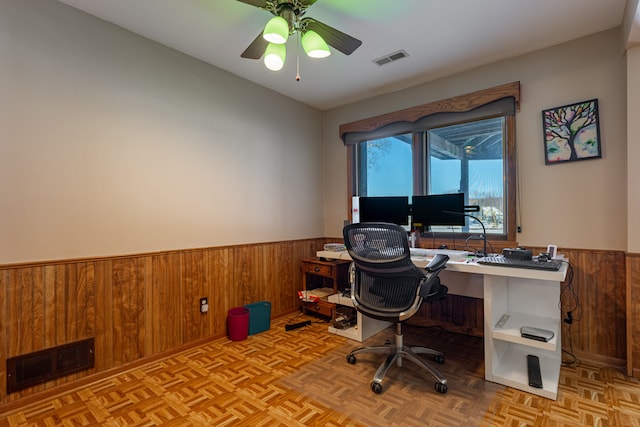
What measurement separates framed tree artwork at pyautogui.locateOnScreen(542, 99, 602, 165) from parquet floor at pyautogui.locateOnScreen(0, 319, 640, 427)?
1645 millimetres

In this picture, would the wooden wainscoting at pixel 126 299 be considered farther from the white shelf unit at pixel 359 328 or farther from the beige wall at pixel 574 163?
the beige wall at pixel 574 163

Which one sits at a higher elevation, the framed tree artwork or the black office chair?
the framed tree artwork

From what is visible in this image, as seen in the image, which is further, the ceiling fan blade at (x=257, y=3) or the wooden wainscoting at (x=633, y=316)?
the wooden wainscoting at (x=633, y=316)

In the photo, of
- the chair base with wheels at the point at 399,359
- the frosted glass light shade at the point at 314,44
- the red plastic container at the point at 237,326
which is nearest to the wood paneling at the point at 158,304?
the red plastic container at the point at 237,326

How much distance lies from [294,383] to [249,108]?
2.65 metres

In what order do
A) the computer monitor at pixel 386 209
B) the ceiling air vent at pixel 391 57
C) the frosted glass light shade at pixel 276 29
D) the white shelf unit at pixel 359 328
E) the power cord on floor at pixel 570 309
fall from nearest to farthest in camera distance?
the frosted glass light shade at pixel 276 29
the power cord on floor at pixel 570 309
the ceiling air vent at pixel 391 57
the white shelf unit at pixel 359 328
the computer monitor at pixel 386 209

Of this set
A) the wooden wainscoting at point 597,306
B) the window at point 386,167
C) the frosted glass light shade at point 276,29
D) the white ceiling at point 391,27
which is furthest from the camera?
the window at point 386,167

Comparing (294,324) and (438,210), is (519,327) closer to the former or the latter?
(438,210)

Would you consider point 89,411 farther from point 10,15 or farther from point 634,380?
point 634,380

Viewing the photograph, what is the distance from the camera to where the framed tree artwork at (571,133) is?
246cm

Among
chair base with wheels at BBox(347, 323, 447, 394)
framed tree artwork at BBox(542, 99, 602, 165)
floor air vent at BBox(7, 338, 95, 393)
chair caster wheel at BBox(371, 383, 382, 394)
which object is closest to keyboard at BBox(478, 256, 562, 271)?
chair base with wheels at BBox(347, 323, 447, 394)

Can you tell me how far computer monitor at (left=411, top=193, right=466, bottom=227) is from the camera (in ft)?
9.35

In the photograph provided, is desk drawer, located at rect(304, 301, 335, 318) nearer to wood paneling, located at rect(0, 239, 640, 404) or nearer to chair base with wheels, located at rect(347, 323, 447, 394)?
wood paneling, located at rect(0, 239, 640, 404)

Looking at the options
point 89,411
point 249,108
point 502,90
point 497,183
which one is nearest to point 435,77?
point 502,90
